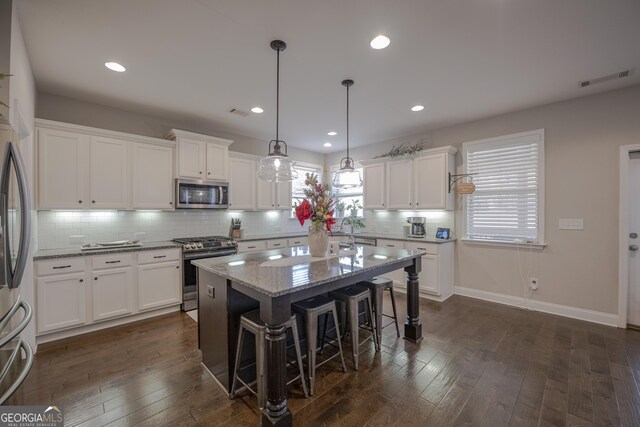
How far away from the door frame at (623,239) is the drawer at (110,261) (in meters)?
5.90

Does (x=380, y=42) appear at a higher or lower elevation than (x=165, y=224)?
higher

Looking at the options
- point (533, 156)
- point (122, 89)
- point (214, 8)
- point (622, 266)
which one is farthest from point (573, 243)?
point (122, 89)

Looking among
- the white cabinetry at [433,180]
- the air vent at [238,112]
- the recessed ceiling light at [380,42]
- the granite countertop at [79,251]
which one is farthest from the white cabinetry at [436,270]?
the granite countertop at [79,251]

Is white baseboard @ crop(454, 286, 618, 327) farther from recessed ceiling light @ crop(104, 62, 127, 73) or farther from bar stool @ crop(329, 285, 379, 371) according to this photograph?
recessed ceiling light @ crop(104, 62, 127, 73)

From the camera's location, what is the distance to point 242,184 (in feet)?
16.0

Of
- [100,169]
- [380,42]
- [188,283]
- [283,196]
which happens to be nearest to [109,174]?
[100,169]

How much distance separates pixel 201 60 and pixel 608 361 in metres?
4.72

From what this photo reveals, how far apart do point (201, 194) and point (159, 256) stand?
110 cm

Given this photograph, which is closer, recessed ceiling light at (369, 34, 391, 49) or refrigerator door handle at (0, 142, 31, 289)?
refrigerator door handle at (0, 142, 31, 289)

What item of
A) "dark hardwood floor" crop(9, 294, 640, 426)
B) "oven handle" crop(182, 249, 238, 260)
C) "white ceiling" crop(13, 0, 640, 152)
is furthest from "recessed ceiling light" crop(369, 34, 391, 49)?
"oven handle" crop(182, 249, 238, 260)

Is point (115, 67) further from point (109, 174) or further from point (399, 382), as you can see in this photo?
point (399, 382)

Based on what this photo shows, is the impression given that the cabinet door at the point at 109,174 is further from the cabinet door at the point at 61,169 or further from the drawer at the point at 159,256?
the drawer at the point at 159,256

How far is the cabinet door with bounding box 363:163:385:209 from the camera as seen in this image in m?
5.27

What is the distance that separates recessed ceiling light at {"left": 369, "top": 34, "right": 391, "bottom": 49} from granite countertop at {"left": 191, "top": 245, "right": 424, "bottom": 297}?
1.91m
